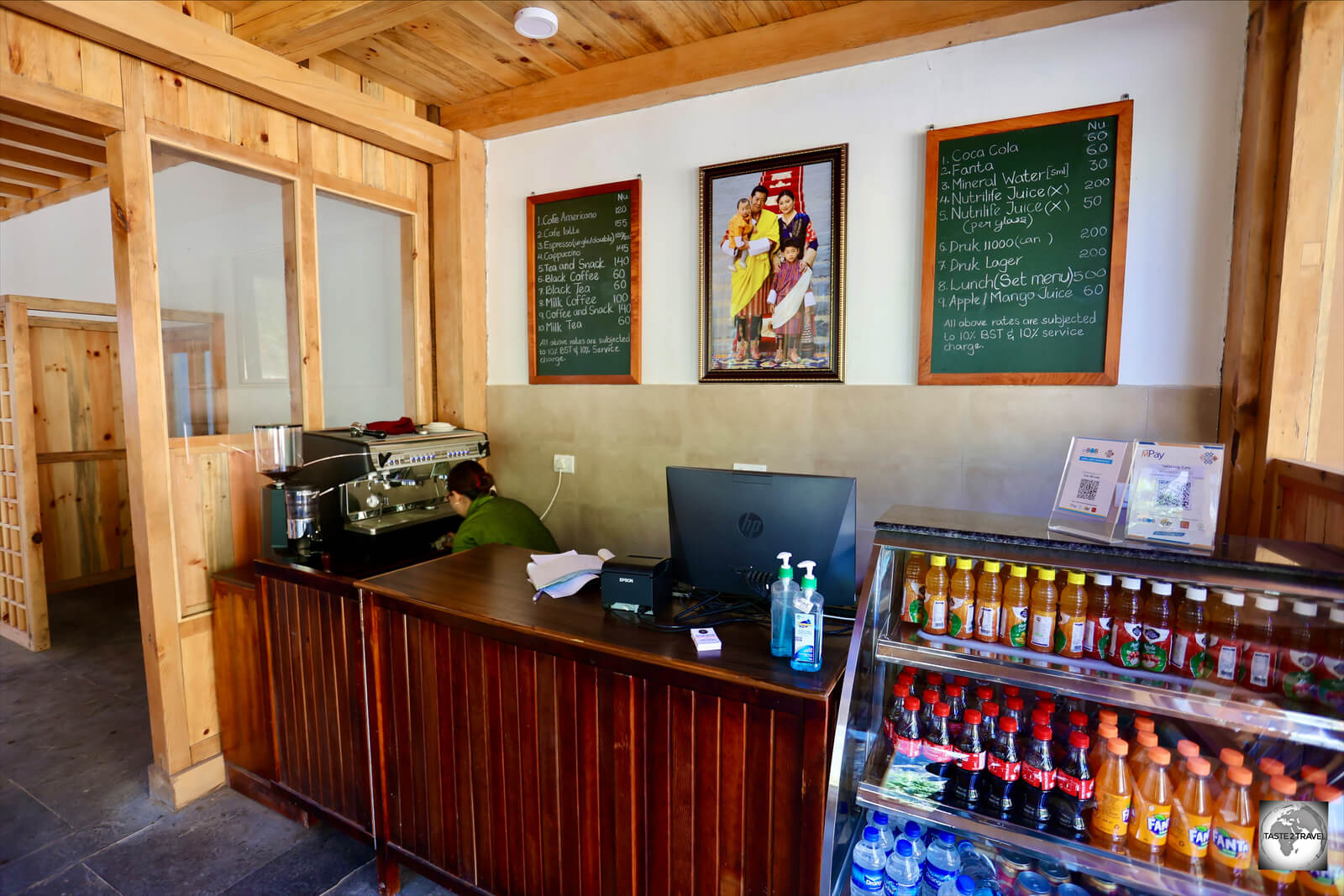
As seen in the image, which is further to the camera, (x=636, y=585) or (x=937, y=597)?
(x=636, y=585)

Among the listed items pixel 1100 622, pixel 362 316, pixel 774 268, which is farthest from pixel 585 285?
pixel 1100 622

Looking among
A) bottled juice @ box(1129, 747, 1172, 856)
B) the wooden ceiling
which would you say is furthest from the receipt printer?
the wooden ceiling

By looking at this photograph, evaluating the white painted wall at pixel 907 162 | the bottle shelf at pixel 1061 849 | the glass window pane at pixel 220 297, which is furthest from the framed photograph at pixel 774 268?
the glass window pane at pixel 220 297

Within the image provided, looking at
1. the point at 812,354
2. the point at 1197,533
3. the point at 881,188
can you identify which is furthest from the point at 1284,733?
the point at 881,188

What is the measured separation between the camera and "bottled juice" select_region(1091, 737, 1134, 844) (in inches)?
51.6

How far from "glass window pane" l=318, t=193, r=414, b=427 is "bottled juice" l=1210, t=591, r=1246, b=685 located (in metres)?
A: 3.25

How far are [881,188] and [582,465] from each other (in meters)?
1.73

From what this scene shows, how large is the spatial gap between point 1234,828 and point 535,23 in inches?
115

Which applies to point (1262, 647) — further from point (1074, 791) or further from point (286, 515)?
point (286, 515)

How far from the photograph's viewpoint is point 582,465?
3135 millimetres

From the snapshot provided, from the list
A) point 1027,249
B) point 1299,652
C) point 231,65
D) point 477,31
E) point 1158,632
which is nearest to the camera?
point 1299,652

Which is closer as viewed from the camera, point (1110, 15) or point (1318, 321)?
point (1318, 321)

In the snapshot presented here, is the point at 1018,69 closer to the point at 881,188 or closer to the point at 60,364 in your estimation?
the point at 881,188

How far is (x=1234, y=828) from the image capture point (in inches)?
48.8
